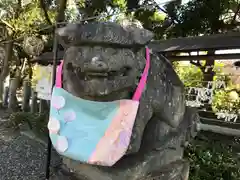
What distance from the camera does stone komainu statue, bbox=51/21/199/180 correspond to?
1.17m

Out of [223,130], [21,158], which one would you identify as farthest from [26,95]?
[223,130]

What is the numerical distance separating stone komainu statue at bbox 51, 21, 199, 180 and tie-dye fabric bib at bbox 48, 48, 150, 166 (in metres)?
0.04

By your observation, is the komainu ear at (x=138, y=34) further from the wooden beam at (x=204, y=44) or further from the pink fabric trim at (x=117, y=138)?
the wooden beam at (x=204, y=44)

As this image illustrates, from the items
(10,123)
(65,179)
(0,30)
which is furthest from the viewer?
(0,30)

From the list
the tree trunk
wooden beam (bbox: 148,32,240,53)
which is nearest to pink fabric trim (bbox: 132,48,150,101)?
wooden beam (bbox: 148,32,240,53)

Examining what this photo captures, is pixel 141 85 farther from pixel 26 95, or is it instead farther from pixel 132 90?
pixel 26 95

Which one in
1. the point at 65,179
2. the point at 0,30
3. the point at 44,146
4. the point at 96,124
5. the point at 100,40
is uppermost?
the point at 0,30

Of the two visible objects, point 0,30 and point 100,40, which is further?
point 0,30

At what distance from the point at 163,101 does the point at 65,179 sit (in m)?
0.61

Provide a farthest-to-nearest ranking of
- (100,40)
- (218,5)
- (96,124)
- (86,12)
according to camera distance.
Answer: (86,12), (218,5), (96,124), (100,40)

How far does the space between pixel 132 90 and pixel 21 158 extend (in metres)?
3.04

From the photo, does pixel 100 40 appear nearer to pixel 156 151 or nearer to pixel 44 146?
pixel 156 151

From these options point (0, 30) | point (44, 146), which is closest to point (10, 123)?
point (44, 146)

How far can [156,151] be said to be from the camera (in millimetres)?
1446
